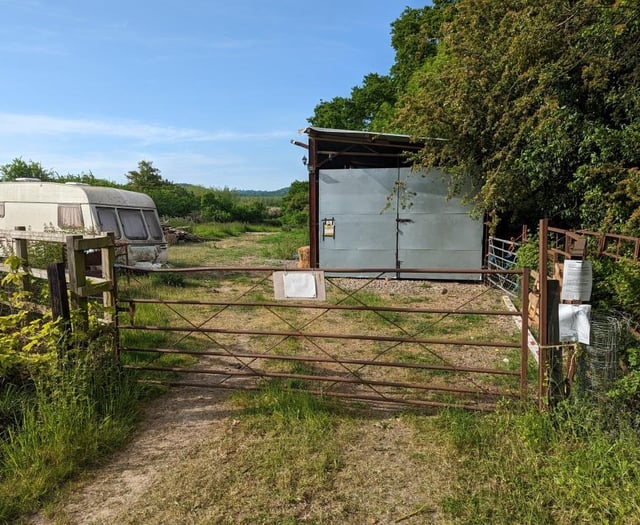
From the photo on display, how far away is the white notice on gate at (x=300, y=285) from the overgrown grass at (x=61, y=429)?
1775 millimetres

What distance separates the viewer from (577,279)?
284 centimetres

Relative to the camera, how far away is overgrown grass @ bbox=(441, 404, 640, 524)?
2262mm

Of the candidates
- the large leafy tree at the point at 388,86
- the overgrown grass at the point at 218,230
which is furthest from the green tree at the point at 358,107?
the overgrown grass at the point at 218,230

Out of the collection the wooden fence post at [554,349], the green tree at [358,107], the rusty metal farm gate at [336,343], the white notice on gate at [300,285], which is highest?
the green tree at [358,107]

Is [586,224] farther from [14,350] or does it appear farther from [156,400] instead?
[14,350]

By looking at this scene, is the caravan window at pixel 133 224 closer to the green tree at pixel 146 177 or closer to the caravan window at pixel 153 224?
the caravan window at pixel 153 224

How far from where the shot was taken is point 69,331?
3.52 m

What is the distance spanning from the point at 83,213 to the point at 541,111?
10.5 metres

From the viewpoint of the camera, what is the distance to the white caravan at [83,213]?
999 cm

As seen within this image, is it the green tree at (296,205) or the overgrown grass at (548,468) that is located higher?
the green tree at (296,205)

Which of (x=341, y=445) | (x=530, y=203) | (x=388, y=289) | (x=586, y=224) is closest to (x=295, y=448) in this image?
(x=341, y=445)

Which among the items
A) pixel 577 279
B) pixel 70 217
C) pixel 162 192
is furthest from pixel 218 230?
pixel 577 279

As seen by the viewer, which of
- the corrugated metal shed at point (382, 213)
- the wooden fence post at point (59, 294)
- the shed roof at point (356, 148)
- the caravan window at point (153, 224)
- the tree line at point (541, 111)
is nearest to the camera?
the wooden fence post at point (59, 294)

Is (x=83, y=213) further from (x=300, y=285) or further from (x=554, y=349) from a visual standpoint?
(x=554, y=349)
